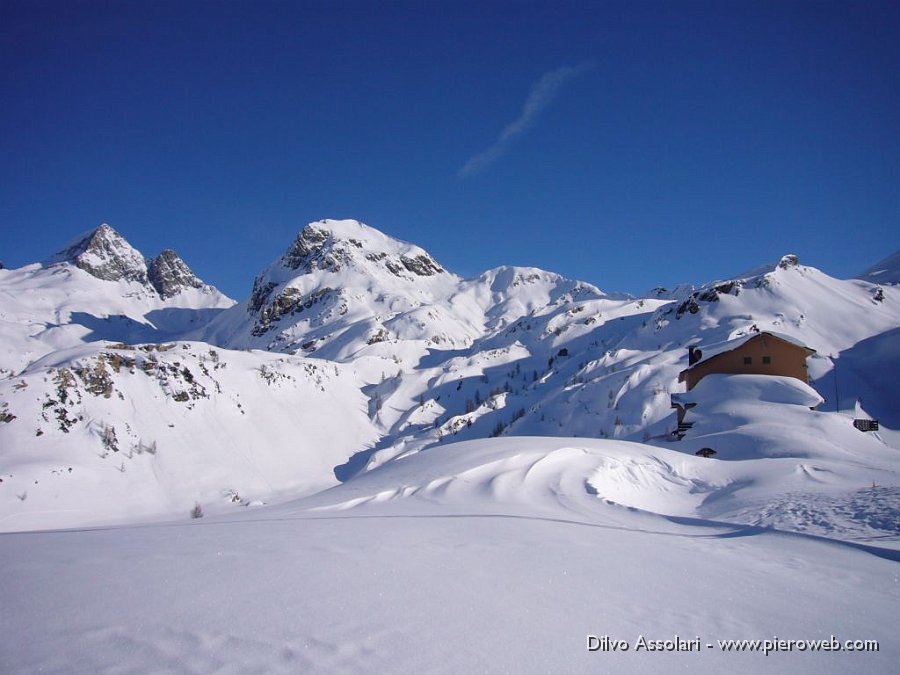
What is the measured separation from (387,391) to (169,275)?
130 meters

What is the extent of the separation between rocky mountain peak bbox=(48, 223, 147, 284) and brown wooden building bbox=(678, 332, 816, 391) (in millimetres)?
151607

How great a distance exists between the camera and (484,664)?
2.83m

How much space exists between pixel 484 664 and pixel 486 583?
127 cm

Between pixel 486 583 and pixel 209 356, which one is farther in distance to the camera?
pixel 209 356

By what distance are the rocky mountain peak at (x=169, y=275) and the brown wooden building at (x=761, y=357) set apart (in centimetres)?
14888

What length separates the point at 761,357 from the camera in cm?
3131

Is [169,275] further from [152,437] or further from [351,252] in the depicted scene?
[152,437]

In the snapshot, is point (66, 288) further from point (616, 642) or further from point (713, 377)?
point (616, 642)

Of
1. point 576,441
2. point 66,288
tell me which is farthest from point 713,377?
point 66,288

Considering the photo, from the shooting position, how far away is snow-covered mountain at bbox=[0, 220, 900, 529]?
71.2 feet

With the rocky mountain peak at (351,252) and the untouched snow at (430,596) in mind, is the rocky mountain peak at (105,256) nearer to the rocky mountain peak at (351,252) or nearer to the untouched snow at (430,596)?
the rocky mountain peak at (351,252)

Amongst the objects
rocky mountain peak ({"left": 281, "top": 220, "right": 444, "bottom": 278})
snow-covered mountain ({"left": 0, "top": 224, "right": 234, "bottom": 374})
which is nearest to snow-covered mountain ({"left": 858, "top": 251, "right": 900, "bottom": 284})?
rocky mountain peak ({"left": 281, "top": 220, "right": 444, "bottom": 278})

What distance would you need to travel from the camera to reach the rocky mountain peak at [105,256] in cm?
13550

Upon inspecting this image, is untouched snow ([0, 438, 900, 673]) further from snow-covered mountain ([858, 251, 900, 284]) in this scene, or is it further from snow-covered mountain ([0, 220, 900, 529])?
snow-covered mountain ([858, 251, 900, 284])
